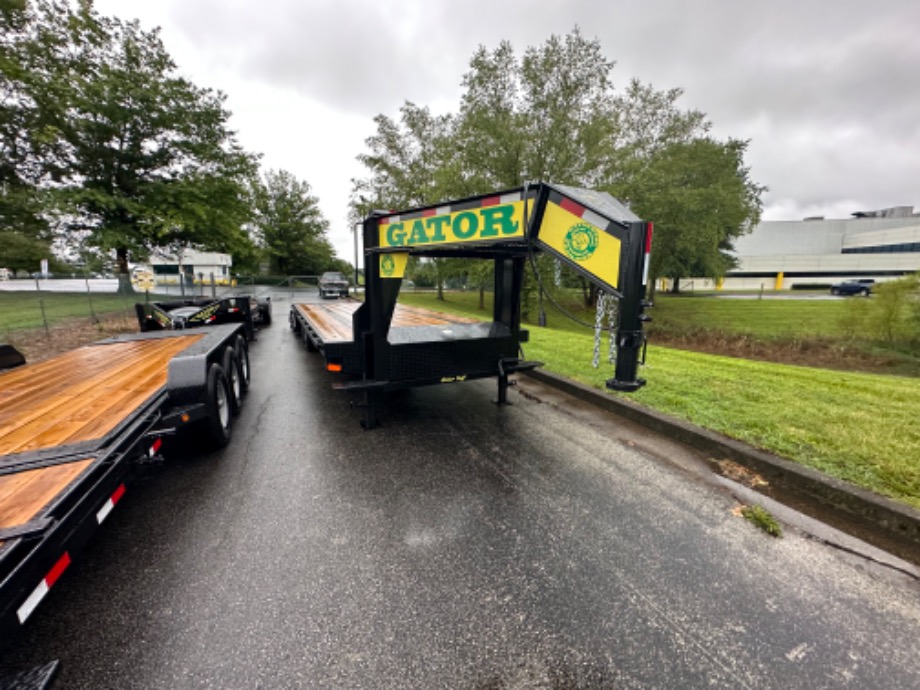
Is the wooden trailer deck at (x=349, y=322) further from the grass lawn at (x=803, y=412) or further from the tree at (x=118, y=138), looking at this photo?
the tree at (x=118, y=138)

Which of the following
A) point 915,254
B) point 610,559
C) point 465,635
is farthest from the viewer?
point 915,254

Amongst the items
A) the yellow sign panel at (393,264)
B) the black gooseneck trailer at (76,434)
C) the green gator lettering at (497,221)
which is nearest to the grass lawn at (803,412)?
the green gator lettering at (497,221)

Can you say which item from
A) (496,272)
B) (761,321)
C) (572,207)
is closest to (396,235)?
(496,272)

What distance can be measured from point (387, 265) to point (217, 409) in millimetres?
2285

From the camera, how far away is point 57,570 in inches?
68.2

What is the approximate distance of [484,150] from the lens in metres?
15.7

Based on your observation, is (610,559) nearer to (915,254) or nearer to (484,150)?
(484,150)

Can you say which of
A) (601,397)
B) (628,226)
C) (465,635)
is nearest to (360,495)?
(465,635)

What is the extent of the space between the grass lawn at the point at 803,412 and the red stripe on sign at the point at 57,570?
5.20 m

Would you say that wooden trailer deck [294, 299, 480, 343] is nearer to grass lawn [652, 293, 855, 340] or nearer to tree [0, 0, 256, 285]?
tree [0, 0, 256, 285]

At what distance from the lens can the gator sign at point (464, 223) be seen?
9.52 feet

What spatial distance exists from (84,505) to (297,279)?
1597 inches

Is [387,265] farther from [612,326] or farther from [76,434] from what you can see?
[76,434]

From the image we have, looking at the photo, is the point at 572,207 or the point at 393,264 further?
the point at 393,264
